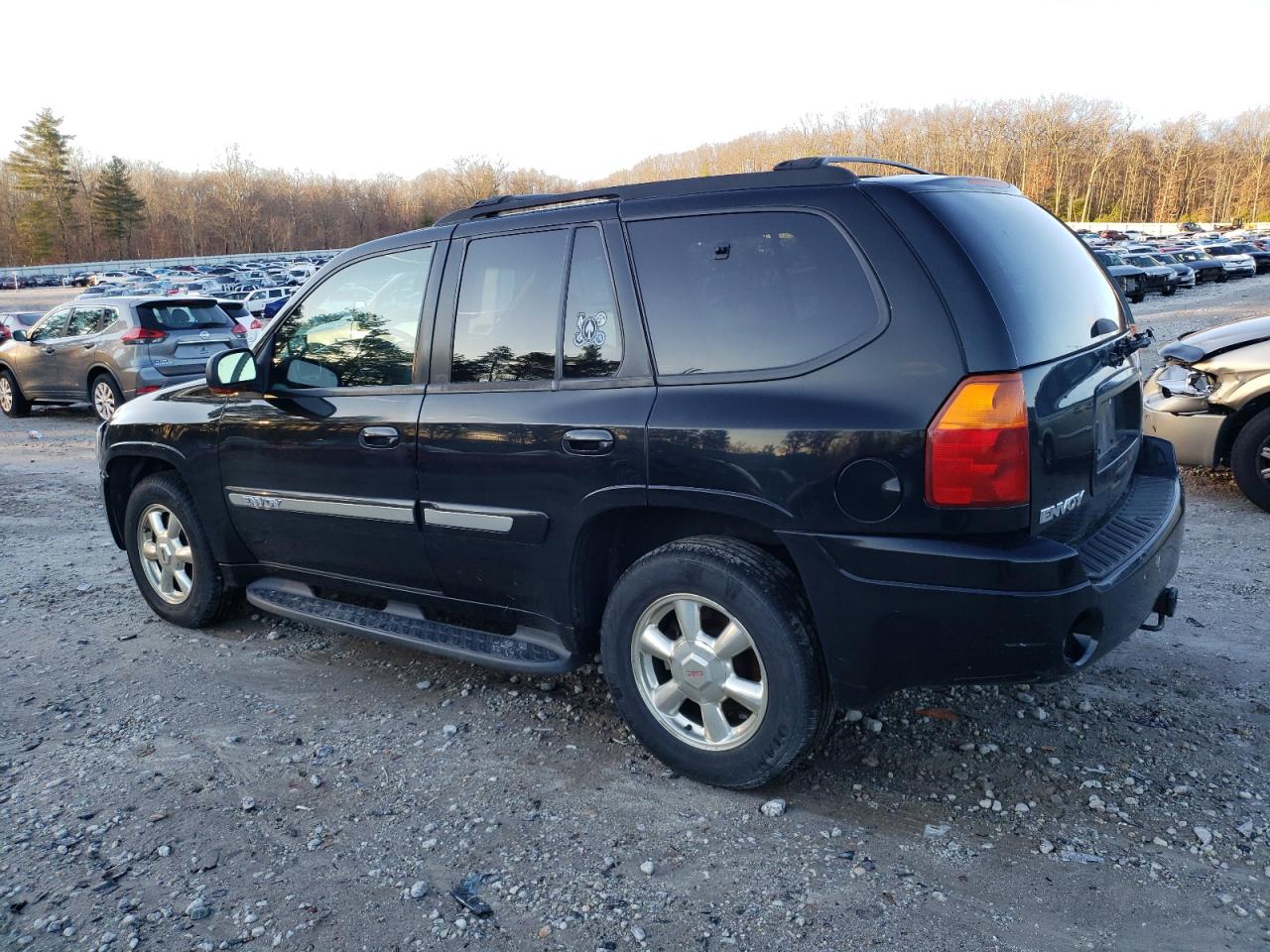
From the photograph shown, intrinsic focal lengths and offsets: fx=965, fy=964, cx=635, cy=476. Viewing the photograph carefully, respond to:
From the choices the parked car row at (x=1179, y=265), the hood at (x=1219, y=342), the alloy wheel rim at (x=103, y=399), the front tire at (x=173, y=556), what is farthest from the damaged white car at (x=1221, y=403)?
the parked car row at (x=1179, y=265)

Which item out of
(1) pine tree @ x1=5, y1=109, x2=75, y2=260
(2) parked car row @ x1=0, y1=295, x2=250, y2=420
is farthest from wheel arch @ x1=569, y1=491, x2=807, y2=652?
(1) pine tree @ x1=5, y1=109, x2=75, y2=260

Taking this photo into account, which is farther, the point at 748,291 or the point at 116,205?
the point at 116,205

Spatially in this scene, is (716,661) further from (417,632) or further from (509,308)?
(509,308)

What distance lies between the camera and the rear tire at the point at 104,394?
12.8 meters

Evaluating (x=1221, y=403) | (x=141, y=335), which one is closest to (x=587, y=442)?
(x=1221, y=403)

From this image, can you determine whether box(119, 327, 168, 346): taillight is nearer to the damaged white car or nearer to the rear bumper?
the damaged white car

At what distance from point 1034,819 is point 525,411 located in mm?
2137

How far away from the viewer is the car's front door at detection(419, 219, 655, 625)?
328cm

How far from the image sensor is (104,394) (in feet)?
42.5

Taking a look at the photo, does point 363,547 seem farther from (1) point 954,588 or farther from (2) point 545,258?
(1) point 954,588

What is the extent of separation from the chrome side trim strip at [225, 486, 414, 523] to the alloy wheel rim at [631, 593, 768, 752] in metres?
1.17

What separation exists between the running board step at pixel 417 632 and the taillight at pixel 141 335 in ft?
30.6

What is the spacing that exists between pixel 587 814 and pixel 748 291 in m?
1.77

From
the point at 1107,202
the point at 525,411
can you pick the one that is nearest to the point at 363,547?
the point at 525,411
